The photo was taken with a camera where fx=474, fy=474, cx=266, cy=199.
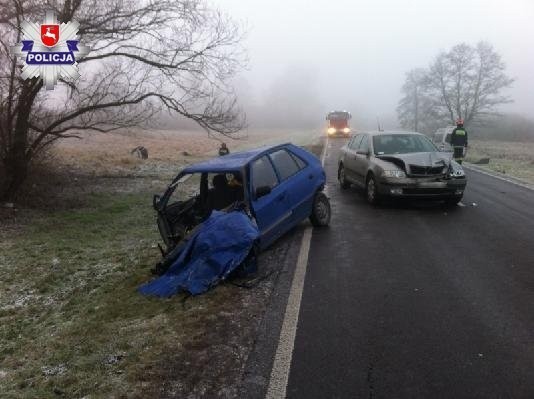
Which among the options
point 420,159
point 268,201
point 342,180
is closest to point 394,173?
point 420,159

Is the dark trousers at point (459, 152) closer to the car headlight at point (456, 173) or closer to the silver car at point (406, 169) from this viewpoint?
the silver car at point (406, 169)

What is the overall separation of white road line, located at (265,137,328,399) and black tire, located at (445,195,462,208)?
A: 4821mm

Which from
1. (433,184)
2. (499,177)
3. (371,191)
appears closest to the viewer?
(433,184)

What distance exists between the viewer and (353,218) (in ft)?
30.4

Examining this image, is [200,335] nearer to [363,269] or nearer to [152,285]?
[152,285]

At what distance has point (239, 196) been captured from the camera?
6.84 m

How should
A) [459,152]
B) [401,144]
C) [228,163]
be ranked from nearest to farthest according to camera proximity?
[228,163], [401,144], [459,152]

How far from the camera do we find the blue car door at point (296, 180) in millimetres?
7555

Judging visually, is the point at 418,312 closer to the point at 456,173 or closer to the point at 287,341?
the point at 287,341

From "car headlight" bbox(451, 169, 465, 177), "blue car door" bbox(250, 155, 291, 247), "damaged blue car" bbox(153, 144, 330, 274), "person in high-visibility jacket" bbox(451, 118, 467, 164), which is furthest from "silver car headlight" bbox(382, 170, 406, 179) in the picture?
"person in high-visibility jacket" bbox(451, 118, 467, 164)

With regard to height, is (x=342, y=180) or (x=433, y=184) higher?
(x=433, y=184)

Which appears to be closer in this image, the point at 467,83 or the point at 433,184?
the point at 433,184

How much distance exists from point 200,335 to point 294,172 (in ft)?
13.2

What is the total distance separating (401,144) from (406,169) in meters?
1.23
